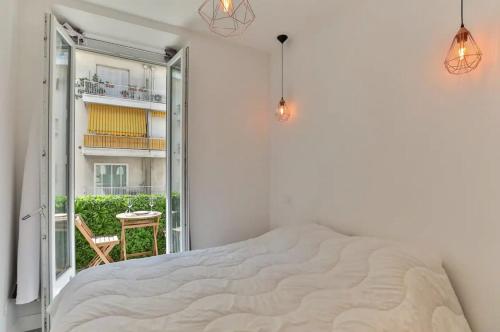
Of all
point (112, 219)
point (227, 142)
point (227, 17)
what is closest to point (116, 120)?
Result: point (112, 219)

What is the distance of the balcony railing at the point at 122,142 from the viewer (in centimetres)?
488

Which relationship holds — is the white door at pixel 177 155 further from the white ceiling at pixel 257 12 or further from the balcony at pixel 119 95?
the balcony at pixel 119 95

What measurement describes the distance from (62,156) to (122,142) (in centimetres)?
303

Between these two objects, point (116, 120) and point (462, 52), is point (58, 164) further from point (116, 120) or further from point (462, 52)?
point (116, 120)

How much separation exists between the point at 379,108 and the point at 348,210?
0.76 m

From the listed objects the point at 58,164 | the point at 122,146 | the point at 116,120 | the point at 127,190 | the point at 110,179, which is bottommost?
the point at 127,190

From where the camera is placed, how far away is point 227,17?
2.11 m

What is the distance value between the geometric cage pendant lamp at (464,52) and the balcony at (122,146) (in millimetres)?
4516

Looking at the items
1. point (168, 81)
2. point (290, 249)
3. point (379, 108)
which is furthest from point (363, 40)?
point (168, 81)

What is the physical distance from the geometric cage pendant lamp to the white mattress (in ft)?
3.28

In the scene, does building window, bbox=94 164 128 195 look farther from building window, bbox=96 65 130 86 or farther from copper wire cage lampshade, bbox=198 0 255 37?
copper wire cage lampshade, bbox=198 0 255 37

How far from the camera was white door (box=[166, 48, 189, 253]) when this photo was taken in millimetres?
2359

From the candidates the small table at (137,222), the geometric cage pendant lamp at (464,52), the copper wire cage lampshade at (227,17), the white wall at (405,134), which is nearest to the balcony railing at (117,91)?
the small table at (137,222)

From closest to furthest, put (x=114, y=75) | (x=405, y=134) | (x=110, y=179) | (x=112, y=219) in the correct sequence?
(x=405, y=134), (x=112, y=219), (x=114, y=75), (x=110, y=179)
